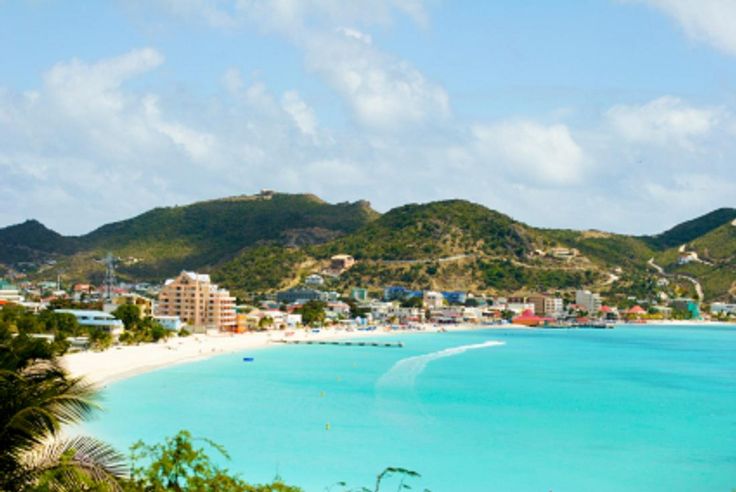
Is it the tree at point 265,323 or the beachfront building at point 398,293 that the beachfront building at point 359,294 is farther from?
the tree at point 265,323

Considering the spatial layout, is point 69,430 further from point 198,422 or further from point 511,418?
point 511,418

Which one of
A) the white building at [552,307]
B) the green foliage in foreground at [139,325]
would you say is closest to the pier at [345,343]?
the green foliage in foreground at [139,325]

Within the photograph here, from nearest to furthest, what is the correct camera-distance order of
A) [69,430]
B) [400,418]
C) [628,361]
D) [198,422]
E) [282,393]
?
[69,430], [198,422], [400,418], [282,393], [628,361]

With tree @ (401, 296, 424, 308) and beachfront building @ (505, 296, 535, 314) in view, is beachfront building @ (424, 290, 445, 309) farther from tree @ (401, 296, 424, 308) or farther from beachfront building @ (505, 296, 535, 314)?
beachfront building @ (505, 296, 535, 314)

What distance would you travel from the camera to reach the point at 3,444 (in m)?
8.46

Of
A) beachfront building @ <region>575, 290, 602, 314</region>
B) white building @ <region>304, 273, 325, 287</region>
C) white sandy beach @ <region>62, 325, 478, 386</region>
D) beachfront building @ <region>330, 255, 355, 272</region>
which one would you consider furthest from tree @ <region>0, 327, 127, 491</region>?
beachfront building @ <region>575, 290, 602, 314</region>

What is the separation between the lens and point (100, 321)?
76688 mm

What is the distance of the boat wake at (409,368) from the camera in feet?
197

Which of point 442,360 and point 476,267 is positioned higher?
point 476,267

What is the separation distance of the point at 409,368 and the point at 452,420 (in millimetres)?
28207

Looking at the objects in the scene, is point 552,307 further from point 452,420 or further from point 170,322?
point 452,420

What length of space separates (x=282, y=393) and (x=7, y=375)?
145ft

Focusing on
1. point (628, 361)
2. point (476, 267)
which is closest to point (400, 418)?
point (628, 361)

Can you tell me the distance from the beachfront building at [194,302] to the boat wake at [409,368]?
A: 33349 mm
